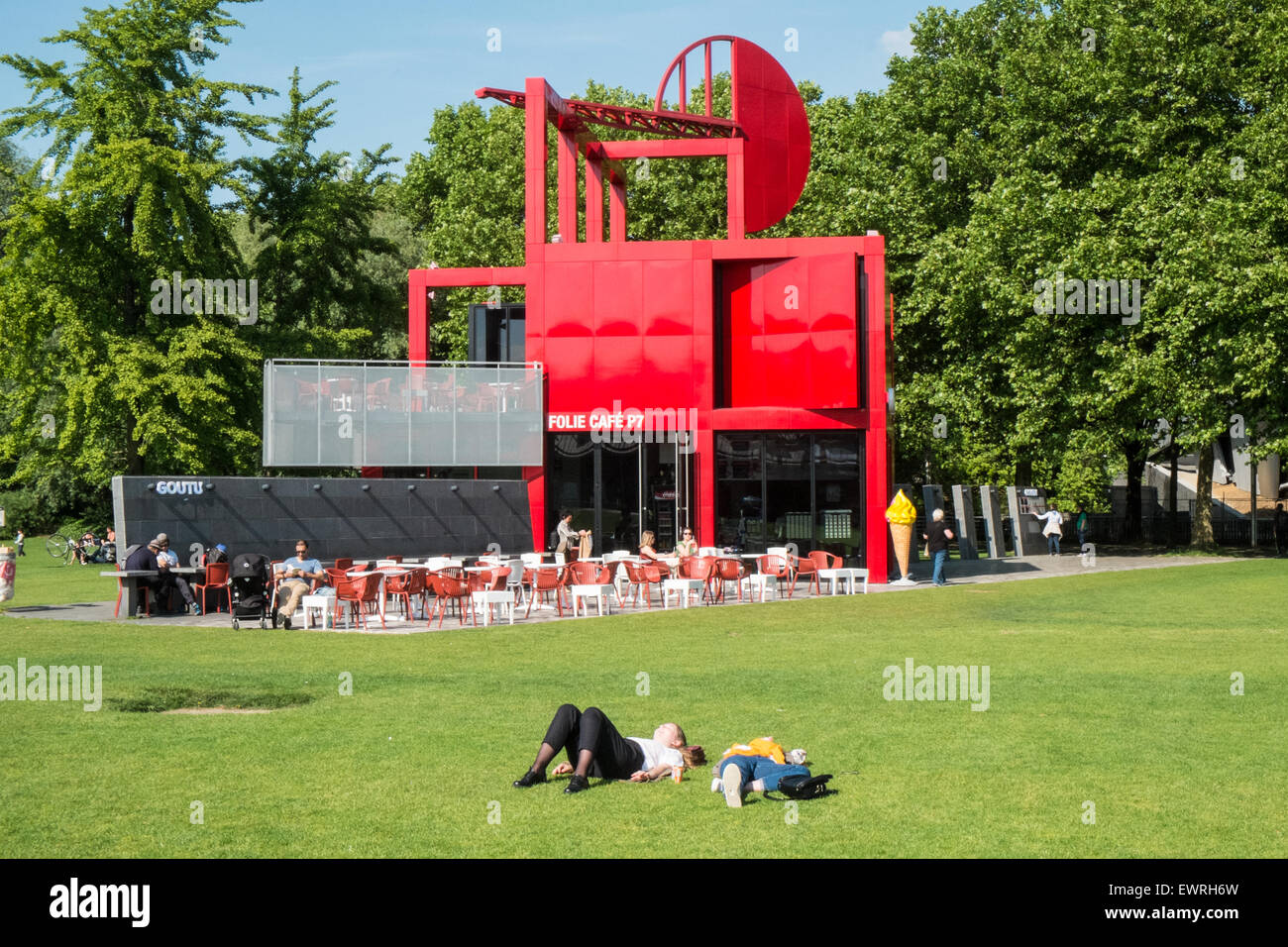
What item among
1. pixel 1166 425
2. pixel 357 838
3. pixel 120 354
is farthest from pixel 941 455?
pixel 357 838

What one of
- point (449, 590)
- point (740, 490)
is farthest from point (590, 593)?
point (740, 490)

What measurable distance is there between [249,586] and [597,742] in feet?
46.1

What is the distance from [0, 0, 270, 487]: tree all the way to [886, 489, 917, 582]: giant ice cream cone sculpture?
20.7 meters

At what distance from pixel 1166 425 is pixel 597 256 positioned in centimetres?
2134

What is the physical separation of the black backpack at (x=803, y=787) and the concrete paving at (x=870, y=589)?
12541 millimetres

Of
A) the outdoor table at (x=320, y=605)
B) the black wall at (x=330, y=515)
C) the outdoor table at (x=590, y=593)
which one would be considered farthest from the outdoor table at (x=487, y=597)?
the black wall at (x=330, y=515)

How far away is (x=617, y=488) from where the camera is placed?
32.0 meters

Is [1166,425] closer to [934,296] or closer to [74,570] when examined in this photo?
[934,296]

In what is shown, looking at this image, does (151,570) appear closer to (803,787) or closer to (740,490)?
(740,490)

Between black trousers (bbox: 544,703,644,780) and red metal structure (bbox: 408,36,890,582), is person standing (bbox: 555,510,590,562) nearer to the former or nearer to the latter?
red metal structure (bbox: 408,36,890,582)

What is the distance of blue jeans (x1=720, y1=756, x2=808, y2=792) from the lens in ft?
29.7

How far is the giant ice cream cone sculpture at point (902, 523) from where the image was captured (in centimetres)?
3022

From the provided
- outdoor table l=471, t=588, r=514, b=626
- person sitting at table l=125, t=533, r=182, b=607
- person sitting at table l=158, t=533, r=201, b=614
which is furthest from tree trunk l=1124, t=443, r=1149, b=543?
person sitting at table l=125, t=533, r=182, b=607
